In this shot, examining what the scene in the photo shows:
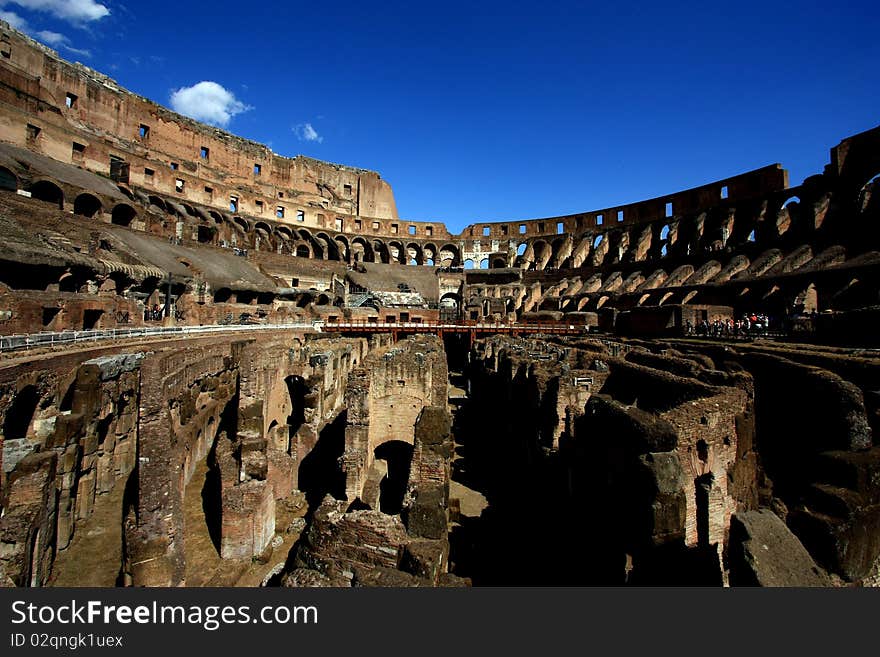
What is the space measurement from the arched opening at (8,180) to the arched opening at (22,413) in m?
26.1

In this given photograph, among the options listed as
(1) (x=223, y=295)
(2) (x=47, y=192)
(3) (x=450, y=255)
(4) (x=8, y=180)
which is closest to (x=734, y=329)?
(1) (x=223, y=295)

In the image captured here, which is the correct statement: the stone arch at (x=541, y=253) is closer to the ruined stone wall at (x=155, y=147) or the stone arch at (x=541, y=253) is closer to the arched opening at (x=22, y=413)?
the ruined stone wall at (x=155, y=147)

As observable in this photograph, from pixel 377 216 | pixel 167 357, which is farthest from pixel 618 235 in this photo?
pixel 167 357

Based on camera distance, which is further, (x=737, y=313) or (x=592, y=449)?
(x=737, y=313)

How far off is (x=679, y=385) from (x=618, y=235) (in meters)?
49.1

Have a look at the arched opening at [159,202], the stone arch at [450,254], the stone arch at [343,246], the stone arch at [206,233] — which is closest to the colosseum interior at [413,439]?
the arched opening at [159,202]

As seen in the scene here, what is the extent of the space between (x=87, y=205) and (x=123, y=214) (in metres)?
2.38

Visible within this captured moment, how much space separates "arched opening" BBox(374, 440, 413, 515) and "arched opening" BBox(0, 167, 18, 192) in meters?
29.8

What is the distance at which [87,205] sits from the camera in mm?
30766

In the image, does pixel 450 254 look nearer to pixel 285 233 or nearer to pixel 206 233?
pixel 285 233

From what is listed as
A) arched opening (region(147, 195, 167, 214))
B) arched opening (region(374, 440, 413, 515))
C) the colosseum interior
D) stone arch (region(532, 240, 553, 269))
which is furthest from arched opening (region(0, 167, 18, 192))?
A: stone arch (region(532, 240, 553, 269))

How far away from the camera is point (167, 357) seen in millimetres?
9781

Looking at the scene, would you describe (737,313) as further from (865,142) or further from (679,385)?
(679,385)

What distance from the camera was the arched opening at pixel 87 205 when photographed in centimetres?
3019
